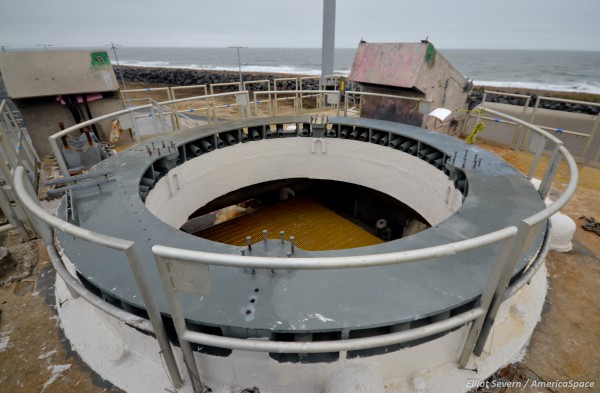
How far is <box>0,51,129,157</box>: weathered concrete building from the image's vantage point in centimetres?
686

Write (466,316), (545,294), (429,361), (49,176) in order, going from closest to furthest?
(466,316) < (429,361) < (545,294) < (49,176)

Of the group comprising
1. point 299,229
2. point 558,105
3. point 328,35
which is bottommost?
point 558,105

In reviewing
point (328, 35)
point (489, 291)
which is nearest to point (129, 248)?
point (489, 291)

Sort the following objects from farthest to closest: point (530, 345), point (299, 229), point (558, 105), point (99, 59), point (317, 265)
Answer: point (558, 105), point (299, 229), point (99, 59), point (530, 345), point (317, 265)

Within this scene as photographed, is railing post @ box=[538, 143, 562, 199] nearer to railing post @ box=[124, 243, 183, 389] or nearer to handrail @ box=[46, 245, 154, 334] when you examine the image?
railing post @ box=[124, 243, 183, 389]

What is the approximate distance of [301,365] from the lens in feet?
6.70

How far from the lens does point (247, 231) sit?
7730mm

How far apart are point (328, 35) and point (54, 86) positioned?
8.54m

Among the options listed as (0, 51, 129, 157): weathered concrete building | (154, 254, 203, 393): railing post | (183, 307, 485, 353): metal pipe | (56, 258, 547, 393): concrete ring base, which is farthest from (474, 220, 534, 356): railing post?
(0, 51, 129, 157): weathered concrete building

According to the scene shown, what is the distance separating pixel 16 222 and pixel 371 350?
4.63 meters

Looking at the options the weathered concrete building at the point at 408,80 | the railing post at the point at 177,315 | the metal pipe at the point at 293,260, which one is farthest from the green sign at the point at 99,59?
the metal pipe at the point at 293,260

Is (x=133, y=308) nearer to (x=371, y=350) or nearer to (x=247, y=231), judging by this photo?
(x=371, y=350)

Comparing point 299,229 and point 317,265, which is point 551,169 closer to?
point 317,265

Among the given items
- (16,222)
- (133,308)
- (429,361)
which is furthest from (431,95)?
(16,222)
